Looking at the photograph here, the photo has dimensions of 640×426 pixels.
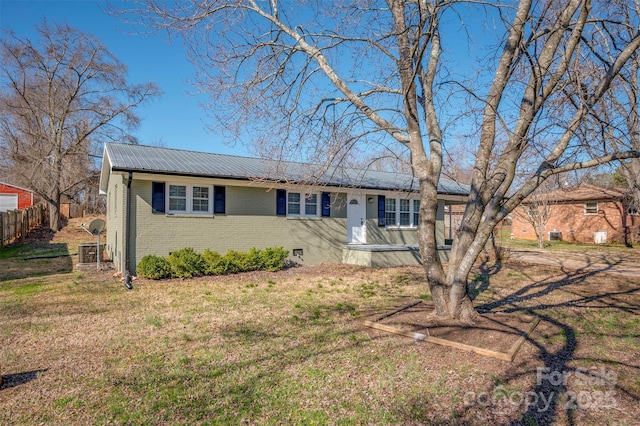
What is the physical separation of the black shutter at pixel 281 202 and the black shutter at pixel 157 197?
3.54 metres

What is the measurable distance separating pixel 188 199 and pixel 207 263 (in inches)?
78.8

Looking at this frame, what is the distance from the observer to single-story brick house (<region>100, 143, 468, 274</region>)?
1034 centimetres

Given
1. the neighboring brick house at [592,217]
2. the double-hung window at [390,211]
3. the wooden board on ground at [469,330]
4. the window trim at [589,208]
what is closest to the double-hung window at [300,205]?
the double-hung window at [390,211]

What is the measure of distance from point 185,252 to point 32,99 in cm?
2159

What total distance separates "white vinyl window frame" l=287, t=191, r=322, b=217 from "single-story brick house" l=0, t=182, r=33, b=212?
25824 millimetres

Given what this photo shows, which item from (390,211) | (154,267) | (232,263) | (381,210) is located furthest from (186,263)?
(390,211)

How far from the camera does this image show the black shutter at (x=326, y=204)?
13602 mm

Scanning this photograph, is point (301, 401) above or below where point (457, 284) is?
below

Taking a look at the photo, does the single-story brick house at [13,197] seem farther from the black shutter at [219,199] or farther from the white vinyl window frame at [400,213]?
the white vinyl window frame at [400,213]

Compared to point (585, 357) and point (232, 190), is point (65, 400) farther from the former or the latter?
point (232, 190)

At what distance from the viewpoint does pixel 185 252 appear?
10414 mm

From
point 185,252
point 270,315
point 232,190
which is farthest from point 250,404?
point 232,190

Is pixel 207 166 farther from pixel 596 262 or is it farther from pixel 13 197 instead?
pixel 13 197

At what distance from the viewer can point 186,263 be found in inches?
399
